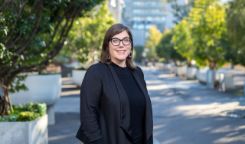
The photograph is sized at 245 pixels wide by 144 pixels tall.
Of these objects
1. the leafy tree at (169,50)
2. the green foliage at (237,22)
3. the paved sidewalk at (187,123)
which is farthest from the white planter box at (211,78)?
the leafy tree at (169,50)

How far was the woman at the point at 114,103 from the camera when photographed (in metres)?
3.71

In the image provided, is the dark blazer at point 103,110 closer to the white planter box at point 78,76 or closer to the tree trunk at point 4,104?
the tree trunk at point 4,104

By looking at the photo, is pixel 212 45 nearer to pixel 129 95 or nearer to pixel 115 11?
pixel 115 11

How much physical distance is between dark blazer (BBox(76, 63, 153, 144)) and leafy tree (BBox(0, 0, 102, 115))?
162 inches

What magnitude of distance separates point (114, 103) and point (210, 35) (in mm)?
30800

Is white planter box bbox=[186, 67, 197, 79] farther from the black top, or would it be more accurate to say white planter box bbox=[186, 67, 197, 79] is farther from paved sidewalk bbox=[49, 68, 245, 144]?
the black top

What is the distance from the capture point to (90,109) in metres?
3.70

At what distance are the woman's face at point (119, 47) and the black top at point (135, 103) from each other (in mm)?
66

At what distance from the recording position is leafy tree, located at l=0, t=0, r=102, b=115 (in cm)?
837

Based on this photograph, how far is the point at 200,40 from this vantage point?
34188mm

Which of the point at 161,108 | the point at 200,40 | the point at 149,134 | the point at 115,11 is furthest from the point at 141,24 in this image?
the point at 149,134

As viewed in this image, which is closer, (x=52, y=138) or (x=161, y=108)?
(x=52, y=138)

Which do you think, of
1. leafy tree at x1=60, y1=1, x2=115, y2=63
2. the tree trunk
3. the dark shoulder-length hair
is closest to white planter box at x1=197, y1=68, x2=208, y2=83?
leafy tree at x1=60, y1=1, x2=115, y2=63

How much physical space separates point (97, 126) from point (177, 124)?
10679 millimetres
